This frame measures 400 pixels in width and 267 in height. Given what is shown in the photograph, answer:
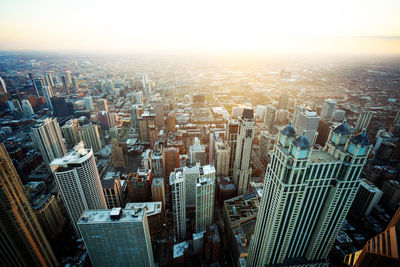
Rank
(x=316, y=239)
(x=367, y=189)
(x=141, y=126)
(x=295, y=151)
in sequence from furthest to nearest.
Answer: (x=141, y=126) → (x=367, y=189) → (x=316, y=239) → (x=295, y=151)

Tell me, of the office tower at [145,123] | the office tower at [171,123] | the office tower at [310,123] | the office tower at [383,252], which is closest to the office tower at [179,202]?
the office tower at [383,252]

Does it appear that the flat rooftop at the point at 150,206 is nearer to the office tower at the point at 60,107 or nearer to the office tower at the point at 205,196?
the office tower at the point at 205,196

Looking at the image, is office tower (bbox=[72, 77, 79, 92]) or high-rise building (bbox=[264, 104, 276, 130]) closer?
high-rise building (bbox=[264, 104, 276, 130])

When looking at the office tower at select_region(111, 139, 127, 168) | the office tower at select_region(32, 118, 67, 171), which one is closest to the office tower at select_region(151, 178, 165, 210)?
the office tower at select_region(111, 139, 127, 168)

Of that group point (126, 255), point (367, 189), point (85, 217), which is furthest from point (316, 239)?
point (367, 189)

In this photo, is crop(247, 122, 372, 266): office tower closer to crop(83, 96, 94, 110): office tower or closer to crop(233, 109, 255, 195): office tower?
crop(233, 109, 255, 195): office tower

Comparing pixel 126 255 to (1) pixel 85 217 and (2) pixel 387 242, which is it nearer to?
(1) pixel 85 217
